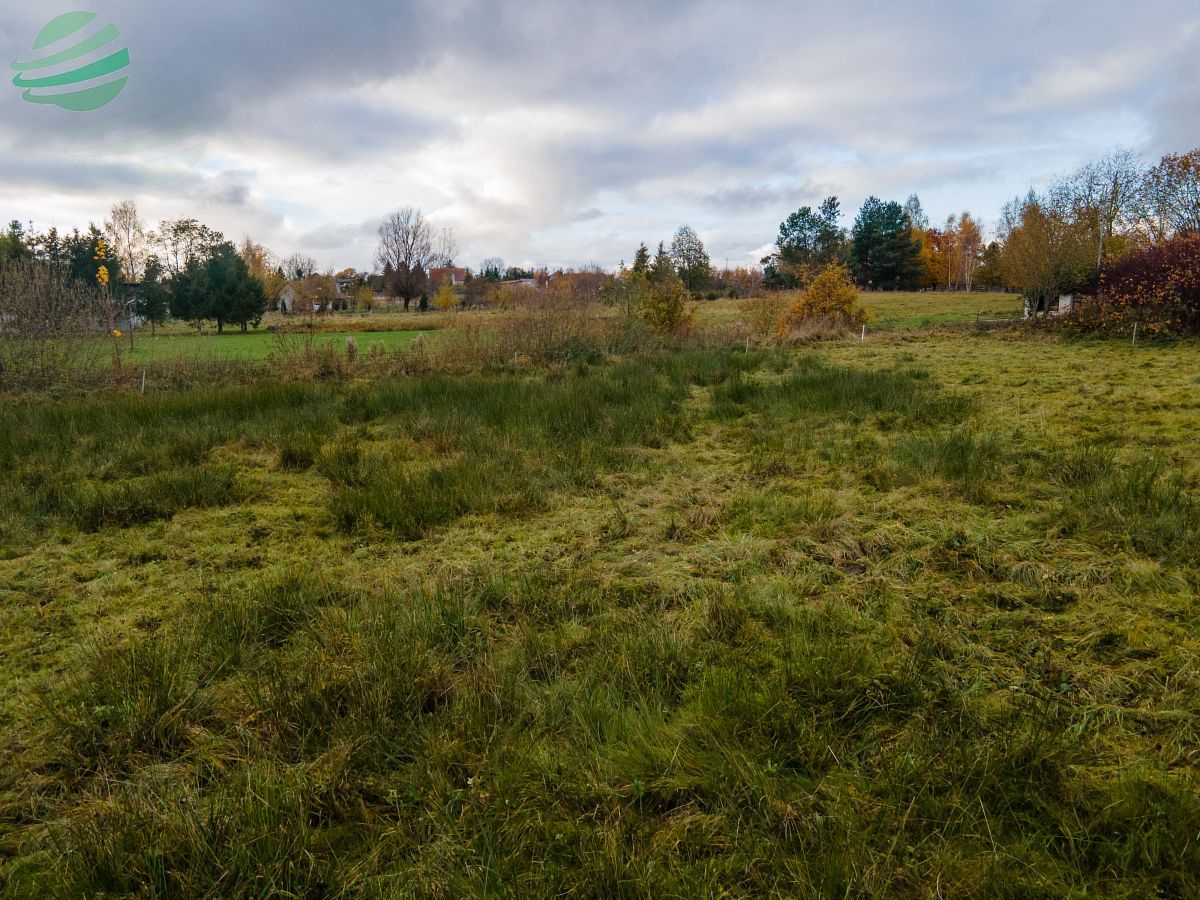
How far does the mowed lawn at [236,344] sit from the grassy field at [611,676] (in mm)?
10022

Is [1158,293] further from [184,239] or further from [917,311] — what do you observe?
[184,239]

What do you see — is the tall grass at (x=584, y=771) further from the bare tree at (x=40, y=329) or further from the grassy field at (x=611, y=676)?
the bare tree at (x=40, y=329)

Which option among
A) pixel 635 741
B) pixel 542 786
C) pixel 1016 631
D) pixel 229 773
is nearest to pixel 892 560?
pixel 1016 631

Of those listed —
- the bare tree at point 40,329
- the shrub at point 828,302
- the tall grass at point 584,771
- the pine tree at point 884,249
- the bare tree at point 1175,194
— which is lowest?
the tall grass at point 584,771

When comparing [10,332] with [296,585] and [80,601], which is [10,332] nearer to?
[80,601]

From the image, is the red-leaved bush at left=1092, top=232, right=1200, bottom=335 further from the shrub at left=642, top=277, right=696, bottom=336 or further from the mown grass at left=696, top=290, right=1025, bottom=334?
the shrub at left=642, top=277, right=696, bottom=336

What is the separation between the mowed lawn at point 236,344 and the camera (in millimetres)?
14891

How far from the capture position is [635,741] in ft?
6.81

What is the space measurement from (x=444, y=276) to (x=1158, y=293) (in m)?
72.3

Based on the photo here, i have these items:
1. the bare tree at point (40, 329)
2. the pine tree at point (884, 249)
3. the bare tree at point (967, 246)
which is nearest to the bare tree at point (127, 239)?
the bare tree at point (40, 329)

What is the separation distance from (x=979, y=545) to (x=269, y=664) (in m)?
3.95

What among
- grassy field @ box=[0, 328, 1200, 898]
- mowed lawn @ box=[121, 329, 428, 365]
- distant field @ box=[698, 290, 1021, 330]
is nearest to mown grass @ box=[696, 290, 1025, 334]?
distant field @ box=[698, 290, 1021, 330]

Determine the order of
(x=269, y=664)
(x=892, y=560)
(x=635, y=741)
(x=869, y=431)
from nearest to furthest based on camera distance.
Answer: (x=635, y=741) < (x=269, y=664) < (x=892, y=560) < (x=869, y=431)

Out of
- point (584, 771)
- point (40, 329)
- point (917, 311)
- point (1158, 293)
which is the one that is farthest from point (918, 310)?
point (584, 771)
